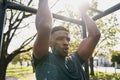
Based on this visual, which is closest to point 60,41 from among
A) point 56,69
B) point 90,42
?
point 56,69

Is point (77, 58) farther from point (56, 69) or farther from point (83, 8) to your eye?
point (83, 8)

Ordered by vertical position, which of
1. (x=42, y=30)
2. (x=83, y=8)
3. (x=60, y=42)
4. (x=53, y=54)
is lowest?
(x=53, y=54)

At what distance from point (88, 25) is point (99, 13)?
87 centimetres

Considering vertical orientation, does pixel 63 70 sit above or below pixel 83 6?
below

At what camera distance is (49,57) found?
87.1 inches

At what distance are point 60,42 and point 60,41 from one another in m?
0.01

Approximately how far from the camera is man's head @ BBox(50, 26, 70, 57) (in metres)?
2.32

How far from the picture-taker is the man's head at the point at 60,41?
232cm

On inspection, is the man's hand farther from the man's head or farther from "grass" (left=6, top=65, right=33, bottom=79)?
"grass" (left=6, top=65, right=33, bottom=79)

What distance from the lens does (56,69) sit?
2.18 m

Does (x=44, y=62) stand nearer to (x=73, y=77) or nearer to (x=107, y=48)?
(x=73, y=77)

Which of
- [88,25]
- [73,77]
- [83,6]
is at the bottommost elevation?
[73,77]

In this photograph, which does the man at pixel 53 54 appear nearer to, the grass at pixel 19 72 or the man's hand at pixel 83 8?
the man's hand at pixel 83 8

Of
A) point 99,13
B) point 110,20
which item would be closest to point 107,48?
point 110,20
